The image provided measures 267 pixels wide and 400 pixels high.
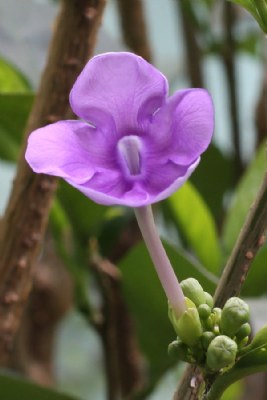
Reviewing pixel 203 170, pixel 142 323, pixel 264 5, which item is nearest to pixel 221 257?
pixel 142 323

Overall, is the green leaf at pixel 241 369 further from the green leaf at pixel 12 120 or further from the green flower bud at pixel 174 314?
the green leaf at pixel 12 120

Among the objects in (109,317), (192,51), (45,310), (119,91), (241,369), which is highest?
(119,91)

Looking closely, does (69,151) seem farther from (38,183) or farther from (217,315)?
(38,183)

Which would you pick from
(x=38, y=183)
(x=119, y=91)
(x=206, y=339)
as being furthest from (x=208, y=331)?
(x=38, y=183)

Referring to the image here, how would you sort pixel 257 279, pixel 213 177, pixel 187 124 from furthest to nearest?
pixel 213 177, pixel 257 279, pixel 187 124

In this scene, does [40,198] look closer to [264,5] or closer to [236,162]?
[264,5]

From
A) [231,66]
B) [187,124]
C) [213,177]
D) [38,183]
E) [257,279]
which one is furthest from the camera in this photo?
[231,66]

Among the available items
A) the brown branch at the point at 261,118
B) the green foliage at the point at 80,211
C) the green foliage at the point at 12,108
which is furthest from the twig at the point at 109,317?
the brown branch at the point at 261,118

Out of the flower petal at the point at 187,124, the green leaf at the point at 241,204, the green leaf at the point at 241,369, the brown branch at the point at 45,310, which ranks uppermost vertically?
the flower petal at the point at 187,124
